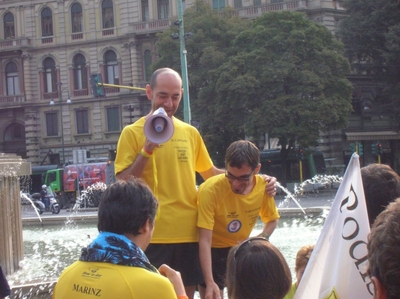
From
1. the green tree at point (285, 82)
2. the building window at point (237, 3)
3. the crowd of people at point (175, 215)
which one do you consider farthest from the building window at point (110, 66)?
the crowd of people at point (175, 215)

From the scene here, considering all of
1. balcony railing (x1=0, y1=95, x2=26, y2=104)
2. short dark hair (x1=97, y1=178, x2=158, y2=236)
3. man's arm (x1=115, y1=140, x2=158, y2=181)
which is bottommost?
short dark hair (x1=97, y1=178, x2=158, y2=236)

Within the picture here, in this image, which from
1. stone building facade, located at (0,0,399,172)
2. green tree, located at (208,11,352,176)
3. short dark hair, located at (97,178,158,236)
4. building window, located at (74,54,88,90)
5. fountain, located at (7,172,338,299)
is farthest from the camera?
building window, located at (74,54,88,90)

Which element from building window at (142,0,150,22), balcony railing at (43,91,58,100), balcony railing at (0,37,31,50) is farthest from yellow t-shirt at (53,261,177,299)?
balcony railing at (0,37,31,50)

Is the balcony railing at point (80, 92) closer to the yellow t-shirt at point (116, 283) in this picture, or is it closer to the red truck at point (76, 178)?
the red truck at point (76, 178)

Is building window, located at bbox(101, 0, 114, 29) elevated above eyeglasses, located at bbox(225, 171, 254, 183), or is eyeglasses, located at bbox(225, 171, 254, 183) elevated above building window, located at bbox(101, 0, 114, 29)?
building window, located at bbox(101, 0, 114, 29)

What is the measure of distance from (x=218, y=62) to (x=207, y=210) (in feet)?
110

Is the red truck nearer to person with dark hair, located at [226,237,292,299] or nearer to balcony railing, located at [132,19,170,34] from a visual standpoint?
balcony railing, located at [132,19,170,34]

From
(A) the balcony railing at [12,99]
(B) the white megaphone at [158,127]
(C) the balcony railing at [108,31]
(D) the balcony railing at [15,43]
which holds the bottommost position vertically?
(B) the white megaphone at [158,127]

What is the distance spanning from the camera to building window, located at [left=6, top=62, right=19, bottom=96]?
5172 centimetres

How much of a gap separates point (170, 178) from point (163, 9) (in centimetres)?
4575

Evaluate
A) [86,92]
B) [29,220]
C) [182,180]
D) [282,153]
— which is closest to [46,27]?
[86,92]

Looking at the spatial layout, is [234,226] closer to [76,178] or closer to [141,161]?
[141,161]

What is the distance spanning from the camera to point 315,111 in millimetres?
35156

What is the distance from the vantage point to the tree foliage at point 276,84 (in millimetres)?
35156
